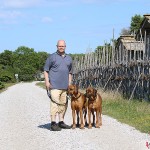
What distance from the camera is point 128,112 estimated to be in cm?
1515

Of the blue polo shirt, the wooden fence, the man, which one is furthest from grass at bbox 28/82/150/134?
the blue polo shirt

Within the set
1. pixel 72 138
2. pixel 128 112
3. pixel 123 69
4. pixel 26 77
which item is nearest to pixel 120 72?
pixel 123 69

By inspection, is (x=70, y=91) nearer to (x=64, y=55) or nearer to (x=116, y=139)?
(x=64, y=55)

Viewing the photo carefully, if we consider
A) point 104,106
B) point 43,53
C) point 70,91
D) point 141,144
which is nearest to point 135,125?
point 70,91

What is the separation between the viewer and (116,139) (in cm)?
988

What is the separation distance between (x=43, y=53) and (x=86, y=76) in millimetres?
112652

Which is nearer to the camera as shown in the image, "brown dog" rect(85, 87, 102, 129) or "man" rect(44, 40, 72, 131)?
"brown dog" rect(85, 87, 102, 129)

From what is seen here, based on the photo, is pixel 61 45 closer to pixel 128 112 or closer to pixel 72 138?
pixel 72 138

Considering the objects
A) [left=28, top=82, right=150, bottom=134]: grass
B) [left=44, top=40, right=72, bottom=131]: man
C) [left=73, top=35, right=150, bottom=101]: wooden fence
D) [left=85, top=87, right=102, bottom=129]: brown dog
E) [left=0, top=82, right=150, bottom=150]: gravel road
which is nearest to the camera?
[left=0, top=82, right=150, bottom=150]: gravel road

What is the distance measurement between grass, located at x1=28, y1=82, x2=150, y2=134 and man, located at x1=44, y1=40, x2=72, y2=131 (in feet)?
6.44

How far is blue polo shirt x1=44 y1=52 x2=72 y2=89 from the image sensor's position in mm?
11805

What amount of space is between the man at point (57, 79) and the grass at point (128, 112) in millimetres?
1962

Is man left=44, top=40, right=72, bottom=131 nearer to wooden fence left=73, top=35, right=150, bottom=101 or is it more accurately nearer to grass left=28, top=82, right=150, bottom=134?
→ grass left=28, top=82, right=150, bottom=134

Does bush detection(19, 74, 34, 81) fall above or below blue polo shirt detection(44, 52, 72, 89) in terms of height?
below
